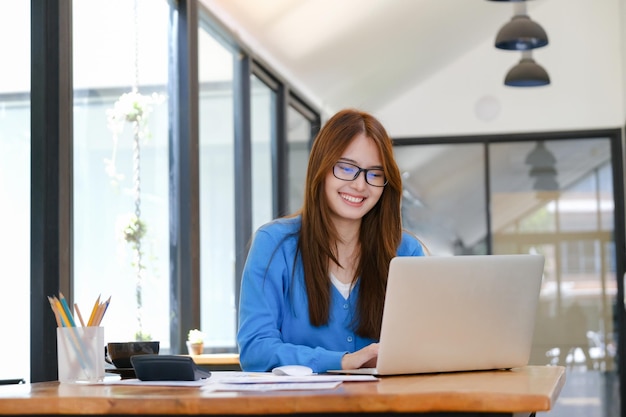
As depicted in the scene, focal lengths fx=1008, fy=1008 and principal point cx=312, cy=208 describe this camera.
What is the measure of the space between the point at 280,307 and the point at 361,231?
29cm

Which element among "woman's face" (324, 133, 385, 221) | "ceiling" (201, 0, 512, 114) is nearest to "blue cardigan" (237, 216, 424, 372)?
"woman's face" (324, 133, 385, 221)

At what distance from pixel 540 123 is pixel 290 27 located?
302cm

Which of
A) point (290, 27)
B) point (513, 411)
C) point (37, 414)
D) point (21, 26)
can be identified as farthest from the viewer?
point (290, 27)

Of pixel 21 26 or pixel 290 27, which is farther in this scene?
pixel 290 27

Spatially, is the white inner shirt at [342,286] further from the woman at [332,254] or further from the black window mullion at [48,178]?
the black window mullion at [48,178]

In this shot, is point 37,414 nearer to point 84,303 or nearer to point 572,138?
point 84,303

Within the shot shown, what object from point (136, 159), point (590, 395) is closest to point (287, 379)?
point (136, 159)

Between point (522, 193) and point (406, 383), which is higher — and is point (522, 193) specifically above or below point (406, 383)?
above

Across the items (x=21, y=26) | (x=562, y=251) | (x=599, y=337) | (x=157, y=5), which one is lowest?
(x=599, y=337)

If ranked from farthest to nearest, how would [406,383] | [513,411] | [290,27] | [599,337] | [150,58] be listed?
[599,337] < [290,27] < [150,58] < [406,383] < [513,411]

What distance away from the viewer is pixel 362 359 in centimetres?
196

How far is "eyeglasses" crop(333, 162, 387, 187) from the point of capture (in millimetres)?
2285

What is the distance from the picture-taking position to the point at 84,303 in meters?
3.39

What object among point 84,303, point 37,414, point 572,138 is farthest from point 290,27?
point 37,414
